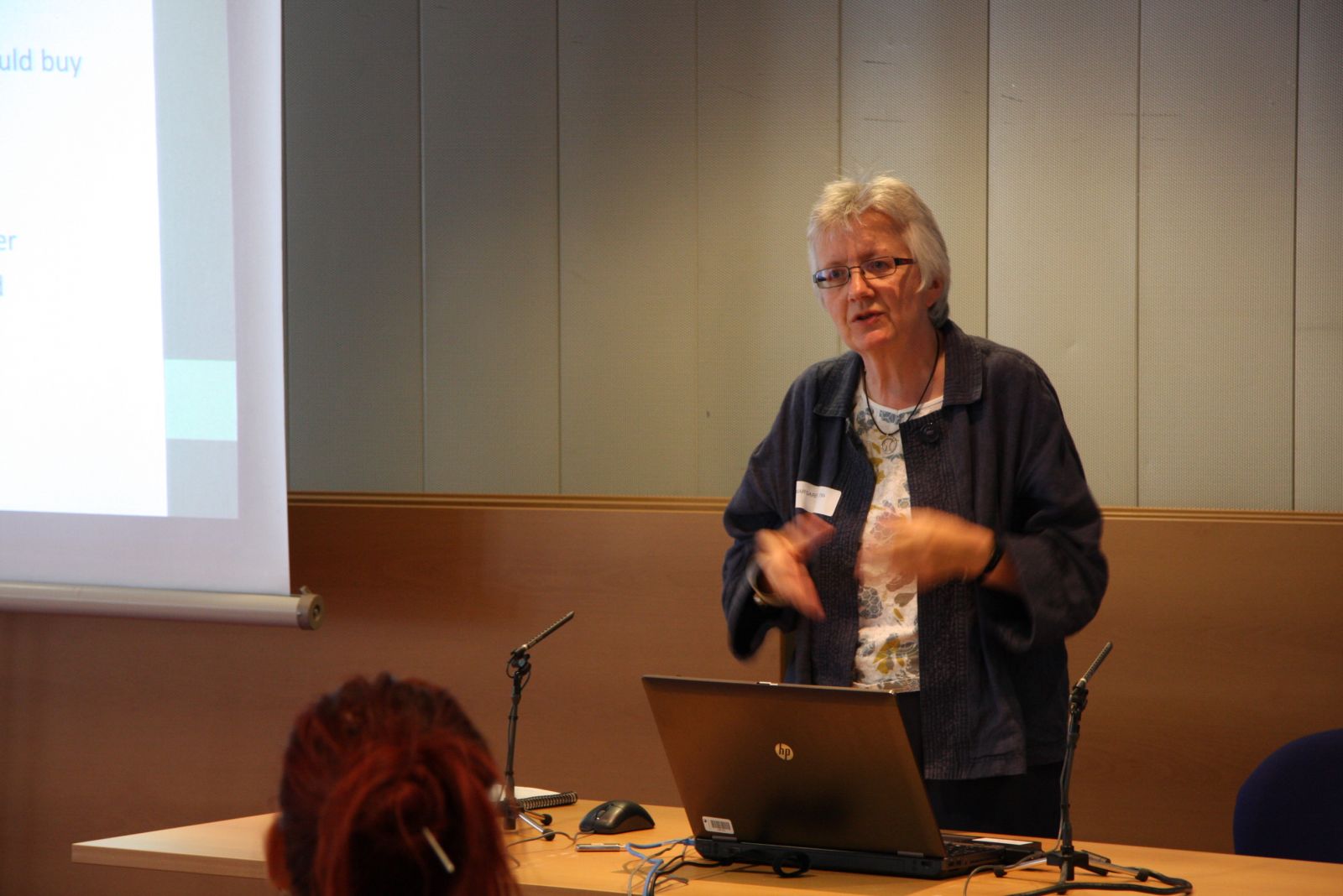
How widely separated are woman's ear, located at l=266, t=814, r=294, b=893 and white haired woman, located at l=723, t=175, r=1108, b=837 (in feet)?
3.45

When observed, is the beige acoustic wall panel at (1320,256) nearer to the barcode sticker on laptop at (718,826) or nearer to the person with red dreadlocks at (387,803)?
the barcode sticker on laptop at (718,826)

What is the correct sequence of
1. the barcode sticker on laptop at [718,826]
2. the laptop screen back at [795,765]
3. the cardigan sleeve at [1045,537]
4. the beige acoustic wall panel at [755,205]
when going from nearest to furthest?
the laptop screen back at [795,765] → the barcode sticker on laptop at [718,826] → the cardigan sleeve at [1045,537] → the beige acoustic wall panel at [755,205]

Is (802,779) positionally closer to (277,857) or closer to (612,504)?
(277,857)

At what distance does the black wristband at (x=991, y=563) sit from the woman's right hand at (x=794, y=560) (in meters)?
0.23

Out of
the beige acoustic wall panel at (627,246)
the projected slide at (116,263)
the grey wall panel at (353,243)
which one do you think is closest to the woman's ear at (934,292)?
the beige acoustic wall panel at (627,246)

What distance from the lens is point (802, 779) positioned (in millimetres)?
1612

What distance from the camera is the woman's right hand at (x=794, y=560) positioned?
1864 millimetres

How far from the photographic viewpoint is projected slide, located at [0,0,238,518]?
113 inches

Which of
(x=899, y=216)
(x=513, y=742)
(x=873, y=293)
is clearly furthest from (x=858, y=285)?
(x=513, y=742)

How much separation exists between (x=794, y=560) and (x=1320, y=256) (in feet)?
5.40

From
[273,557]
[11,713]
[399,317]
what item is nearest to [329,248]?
[399,317]

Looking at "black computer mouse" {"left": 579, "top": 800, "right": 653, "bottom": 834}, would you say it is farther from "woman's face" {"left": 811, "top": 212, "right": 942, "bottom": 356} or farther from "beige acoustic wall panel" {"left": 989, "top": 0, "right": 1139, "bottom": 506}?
"beige acoustic wall panel" {"left": 989, "top": 0, "right": 1139, "bottom": 506}

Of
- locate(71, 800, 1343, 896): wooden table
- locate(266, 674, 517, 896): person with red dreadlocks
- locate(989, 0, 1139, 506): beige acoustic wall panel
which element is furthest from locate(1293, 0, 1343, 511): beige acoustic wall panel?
locate(266, 674, 517, 896): person with red dreadlocks

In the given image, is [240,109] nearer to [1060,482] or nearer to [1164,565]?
[1060,482]
